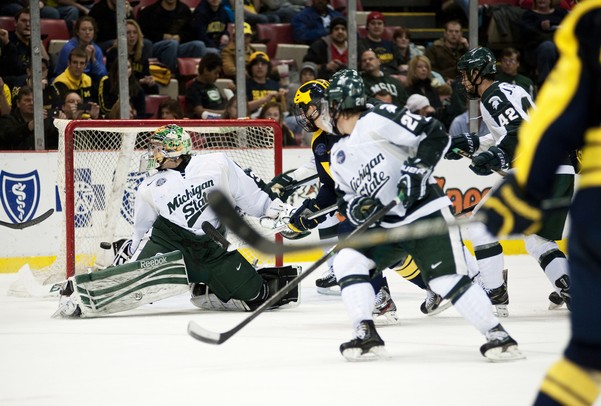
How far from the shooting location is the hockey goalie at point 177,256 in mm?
5230

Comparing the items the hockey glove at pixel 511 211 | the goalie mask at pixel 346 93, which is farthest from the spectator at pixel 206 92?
the hockey glove at pixel 511 211

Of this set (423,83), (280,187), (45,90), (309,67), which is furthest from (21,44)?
(423,83)

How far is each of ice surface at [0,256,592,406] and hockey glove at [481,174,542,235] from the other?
104cm

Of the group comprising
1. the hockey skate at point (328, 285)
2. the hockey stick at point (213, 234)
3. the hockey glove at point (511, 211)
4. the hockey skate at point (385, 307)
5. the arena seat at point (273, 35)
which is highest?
the arena seat at point (273, 35)

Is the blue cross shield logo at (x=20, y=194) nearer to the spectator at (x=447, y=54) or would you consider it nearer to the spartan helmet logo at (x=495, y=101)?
the spartan helmet logo at (x=495, y=101)

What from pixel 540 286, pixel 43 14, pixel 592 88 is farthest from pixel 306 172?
pixel 592 88

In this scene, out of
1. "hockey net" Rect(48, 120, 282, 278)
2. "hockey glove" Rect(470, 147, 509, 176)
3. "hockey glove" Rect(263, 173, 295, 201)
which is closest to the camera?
"hockey glove" Rect(470, 147, 509, 176)

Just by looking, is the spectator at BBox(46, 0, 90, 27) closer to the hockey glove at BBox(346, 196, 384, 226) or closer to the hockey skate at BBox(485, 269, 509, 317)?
the hockey skate at BBox(485, 269, 509, 317)

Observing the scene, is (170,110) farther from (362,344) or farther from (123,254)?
(362,344)

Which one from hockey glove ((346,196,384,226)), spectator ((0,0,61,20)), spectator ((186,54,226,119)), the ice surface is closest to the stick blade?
the ice surface

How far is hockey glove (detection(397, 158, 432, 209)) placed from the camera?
144 inches

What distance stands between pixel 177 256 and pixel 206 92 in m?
3.07

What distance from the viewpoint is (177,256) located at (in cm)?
525

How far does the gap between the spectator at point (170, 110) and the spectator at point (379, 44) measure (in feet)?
6.01
